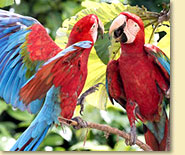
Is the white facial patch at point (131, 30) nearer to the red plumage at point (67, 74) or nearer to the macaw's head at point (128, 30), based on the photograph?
the macaw's head at point (128, 30)

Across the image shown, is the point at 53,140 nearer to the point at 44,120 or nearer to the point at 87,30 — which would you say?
the point at 44,120

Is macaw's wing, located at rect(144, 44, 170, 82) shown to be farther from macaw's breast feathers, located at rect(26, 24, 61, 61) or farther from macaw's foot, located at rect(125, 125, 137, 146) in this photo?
macaw's breast feathers, located at rect(26, 24, 61, 61)

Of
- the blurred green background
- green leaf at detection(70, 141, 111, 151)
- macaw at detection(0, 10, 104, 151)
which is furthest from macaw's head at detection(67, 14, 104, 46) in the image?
green leaf at detection(70, 141, 111, 151)

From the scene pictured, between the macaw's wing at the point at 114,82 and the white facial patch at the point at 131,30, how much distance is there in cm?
12

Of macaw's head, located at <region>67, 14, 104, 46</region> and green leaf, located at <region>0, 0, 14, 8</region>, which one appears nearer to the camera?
macaw's head, located at <region>67, 14, 104, 46</region>

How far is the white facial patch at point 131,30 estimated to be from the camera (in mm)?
1705

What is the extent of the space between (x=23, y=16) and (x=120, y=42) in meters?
0.46

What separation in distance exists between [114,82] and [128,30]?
24cm

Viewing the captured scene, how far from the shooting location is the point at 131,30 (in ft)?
5.60

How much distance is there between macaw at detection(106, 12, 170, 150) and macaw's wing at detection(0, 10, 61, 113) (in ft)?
0.96

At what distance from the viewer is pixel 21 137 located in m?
1.72

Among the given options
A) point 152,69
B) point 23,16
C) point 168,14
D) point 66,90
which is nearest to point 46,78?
point 66,90

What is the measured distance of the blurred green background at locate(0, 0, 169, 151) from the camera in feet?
5.76

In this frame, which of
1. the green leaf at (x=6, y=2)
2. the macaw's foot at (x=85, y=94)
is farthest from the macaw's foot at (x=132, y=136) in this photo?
the green leaf at (x=6, y=2)
